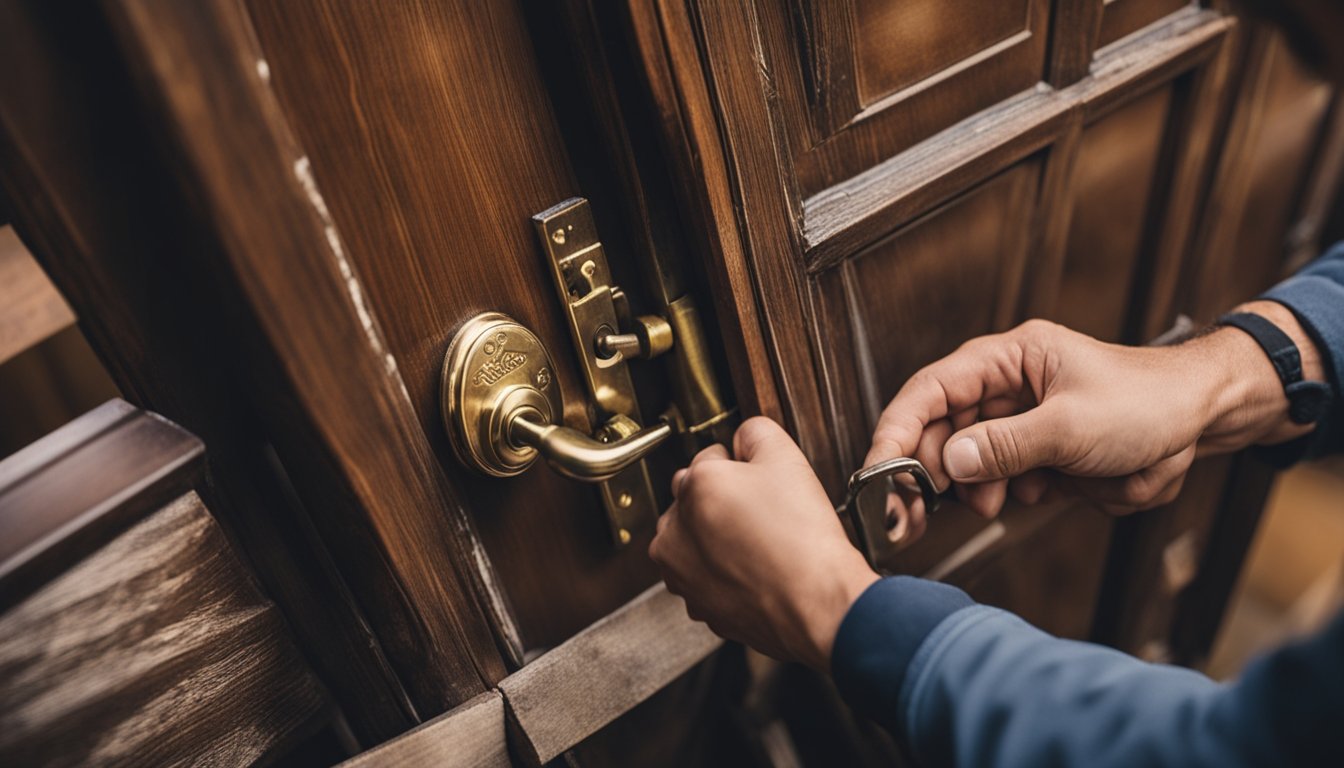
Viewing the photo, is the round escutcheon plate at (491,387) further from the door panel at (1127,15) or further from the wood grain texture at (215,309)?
the door panel at (1127,15)

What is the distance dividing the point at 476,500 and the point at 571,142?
0.76ft

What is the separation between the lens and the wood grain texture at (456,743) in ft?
1.59

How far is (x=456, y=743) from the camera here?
0.51 meters

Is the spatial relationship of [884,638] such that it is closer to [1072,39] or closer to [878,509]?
[878,509]

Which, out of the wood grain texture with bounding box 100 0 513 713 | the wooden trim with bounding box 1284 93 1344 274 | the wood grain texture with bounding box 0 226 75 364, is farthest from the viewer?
the wooden trim with bounding box 1284 93 1344 274

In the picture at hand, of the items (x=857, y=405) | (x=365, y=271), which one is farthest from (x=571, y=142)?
(x=857, y=405)

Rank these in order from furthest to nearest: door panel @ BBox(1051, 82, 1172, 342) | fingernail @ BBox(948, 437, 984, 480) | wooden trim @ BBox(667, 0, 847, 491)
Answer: door panel @ BBox(1051, 82, 1172, 342) → fingernail @ BBox(948, 437, 984, 480) → wooden trim @ BBox(667, 0, 847, 491)

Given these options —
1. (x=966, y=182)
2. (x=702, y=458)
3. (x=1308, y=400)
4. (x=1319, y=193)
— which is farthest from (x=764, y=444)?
(x=1319, y=193)

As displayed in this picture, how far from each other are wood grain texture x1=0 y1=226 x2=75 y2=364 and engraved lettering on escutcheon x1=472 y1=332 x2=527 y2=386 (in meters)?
0.61

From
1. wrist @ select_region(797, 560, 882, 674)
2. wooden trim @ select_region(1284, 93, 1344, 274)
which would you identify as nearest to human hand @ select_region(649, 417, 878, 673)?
wrist @ select_region(797, 560, 882, 674)

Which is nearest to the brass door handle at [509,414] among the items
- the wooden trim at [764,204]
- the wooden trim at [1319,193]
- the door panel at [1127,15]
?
the wooden trim at [764,204]

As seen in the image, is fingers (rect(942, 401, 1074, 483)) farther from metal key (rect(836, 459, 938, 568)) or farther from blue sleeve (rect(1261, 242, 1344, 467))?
blue sleeve (rect(1261, 242, 1344, 467))

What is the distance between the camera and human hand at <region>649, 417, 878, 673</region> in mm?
487

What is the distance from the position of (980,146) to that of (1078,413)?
0.20m
